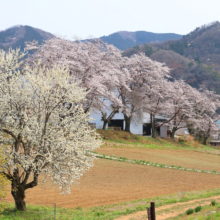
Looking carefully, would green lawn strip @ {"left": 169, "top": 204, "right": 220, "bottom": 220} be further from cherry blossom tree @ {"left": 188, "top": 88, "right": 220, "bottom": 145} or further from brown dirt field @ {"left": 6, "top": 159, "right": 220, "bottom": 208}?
cherry blossom tree @ {"left": 188, "top": 88, "right": 220, "bottom": 145}

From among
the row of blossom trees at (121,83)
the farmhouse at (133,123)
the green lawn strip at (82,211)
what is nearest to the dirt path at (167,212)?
the green lawn strip at (82,211)

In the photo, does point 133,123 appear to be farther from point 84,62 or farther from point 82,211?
point 82,211

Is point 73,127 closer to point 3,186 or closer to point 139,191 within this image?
point 3,186

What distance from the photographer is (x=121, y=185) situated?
18.0 metres

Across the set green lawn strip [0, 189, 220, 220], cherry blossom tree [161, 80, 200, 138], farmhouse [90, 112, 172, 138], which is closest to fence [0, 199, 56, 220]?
green lawn strip [0, 189, 220, 220]

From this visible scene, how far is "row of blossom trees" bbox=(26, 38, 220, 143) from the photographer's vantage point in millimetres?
33938

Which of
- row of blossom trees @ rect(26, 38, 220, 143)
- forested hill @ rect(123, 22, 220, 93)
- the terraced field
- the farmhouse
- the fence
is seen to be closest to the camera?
the fence

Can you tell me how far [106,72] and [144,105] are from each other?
10.8 meters

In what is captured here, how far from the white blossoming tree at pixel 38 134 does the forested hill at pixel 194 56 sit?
9360 centimetres

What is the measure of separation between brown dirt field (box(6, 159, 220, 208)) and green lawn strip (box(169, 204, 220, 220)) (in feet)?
13.6

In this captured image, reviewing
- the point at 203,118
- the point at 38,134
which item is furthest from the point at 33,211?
the point at 203,118

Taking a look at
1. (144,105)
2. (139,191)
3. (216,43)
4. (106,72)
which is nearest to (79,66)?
(106,72)

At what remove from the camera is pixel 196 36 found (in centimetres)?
19175

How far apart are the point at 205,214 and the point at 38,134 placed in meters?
7.02
